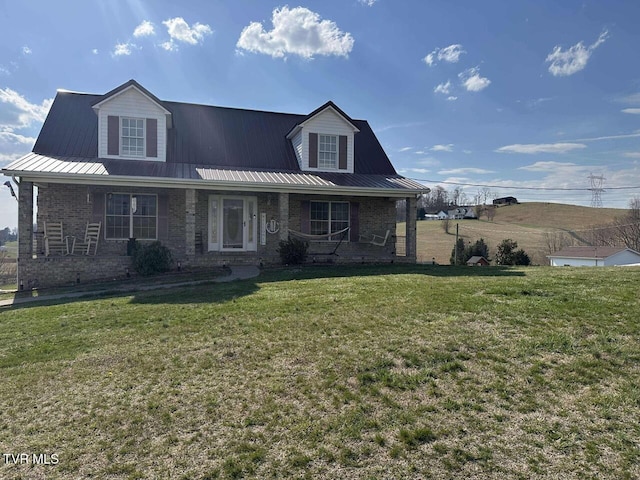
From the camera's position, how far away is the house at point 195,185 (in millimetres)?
12562

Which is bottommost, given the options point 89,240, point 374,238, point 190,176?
point 89,240

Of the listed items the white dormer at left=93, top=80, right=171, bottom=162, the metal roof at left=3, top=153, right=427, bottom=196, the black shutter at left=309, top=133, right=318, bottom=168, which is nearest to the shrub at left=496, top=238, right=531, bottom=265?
the metal roof at left=3, top=153, right=427, bottom=196

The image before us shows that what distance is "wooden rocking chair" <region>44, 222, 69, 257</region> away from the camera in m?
13.2

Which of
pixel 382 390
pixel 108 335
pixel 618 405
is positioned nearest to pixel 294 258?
pixel 108 335

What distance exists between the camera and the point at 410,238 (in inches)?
608

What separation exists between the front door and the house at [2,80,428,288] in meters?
0.04

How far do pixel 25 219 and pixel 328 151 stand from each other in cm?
1046

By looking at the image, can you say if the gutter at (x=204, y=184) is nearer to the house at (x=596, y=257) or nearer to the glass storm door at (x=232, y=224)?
the glass storm door at (x=232, y=224)

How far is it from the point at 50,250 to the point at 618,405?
14764 mm

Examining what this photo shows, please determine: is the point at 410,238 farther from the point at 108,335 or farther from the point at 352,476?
the point at 352,476

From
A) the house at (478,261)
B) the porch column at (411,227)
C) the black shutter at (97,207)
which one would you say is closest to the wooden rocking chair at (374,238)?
the porch column at (411,227)

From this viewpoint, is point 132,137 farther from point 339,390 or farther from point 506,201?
point 506,201

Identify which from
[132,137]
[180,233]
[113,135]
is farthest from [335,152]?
[113,135]

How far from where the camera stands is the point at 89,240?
43.8ft
